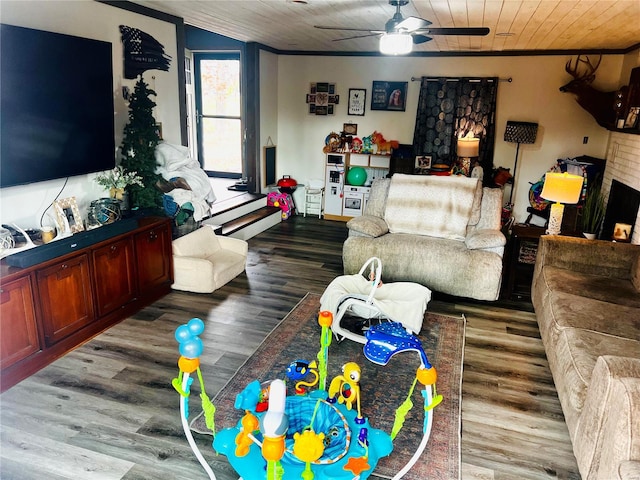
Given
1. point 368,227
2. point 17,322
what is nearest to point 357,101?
point 368,227

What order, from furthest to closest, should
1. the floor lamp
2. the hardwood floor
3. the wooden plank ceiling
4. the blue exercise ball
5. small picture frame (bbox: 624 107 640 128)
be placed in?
the blue exercise ball
the floor lamp
small picture frame (bbox: 624 107 640 128)
the wooden plank ceiling
the hardwood floor

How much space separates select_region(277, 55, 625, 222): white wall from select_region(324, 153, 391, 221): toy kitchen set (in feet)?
1.51

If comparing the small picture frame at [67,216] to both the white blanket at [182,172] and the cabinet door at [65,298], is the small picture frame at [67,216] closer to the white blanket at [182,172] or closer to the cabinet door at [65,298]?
the cabinet door at [65,298]

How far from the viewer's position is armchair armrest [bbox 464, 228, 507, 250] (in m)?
4.07

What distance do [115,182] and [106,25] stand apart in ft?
4.21

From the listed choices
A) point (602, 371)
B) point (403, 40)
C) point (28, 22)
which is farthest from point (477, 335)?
point (28, 22)

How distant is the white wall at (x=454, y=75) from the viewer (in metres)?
6.28

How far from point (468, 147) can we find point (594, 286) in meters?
3.42

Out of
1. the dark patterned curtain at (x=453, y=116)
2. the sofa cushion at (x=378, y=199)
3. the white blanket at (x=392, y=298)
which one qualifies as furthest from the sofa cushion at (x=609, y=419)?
the dark patterned curtain at (x=453, y=116)

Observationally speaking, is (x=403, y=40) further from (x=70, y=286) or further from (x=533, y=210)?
(x=533, y=210)

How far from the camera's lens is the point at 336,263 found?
513 centimetres

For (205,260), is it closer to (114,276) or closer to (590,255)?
(114,276)

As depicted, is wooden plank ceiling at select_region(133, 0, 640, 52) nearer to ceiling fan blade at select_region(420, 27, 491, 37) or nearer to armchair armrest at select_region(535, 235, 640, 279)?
ceiling fan blade at select_region(420, 27, 491, 37)

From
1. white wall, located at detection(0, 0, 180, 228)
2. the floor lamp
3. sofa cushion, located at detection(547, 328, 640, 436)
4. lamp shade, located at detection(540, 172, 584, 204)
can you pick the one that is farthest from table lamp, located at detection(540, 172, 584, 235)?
white wall, located at detection(0, 0, 180, 228)
